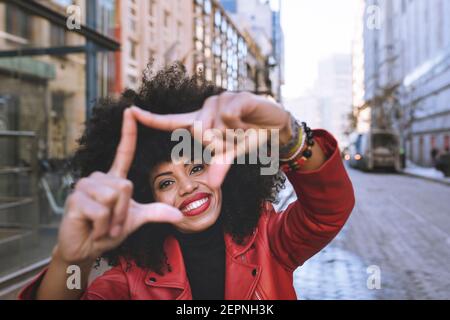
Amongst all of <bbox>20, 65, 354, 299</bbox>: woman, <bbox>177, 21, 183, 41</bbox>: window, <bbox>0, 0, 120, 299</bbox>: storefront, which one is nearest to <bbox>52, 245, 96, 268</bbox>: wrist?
<bbox>20, 65, 354, 299</bbox>: woman

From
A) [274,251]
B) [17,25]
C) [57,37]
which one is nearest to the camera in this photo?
[274,251]

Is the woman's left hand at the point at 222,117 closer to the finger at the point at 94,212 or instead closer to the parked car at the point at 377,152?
the finger at the point at 94,212

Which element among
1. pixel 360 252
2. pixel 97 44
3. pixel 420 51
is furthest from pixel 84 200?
pixel 420 51

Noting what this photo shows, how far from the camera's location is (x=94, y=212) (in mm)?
905

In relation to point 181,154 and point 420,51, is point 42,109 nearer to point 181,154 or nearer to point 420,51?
point 181,154

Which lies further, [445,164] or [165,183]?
[445,164]

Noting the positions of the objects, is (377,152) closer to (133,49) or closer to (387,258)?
(133,49)

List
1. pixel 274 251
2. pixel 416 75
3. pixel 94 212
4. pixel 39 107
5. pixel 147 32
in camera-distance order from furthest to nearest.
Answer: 1. pixel 416 75
2. pixel 147 32
3. pixel 39 107
4. pixel 274 251
5. pixel 94 212

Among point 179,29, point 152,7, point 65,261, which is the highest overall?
point 179,29

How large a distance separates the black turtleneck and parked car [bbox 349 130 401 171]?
1090 inches

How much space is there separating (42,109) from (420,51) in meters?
33.8

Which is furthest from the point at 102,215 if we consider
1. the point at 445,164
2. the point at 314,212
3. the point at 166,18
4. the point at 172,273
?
the point at 166,18

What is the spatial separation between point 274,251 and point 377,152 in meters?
30.5
